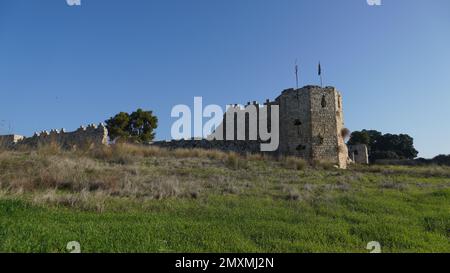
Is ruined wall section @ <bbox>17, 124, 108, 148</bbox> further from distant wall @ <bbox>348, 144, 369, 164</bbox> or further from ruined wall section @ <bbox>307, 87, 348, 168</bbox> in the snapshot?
distant wall @ <bbox>348, 144, 369, 164</bbox>

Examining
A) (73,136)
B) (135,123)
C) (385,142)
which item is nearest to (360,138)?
(385,142)

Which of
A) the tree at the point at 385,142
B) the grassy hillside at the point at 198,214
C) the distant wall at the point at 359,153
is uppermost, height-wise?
the tree at the point at 385,142

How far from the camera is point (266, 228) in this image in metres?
7.05

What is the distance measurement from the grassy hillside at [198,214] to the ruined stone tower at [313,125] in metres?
11.6

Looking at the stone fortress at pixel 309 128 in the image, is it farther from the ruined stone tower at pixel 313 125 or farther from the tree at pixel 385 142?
the tree at pixel 385 142

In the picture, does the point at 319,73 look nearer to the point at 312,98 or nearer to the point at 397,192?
the point at 312,98

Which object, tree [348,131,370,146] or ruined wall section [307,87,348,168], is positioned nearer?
ruined wall section [307,87,348,168]

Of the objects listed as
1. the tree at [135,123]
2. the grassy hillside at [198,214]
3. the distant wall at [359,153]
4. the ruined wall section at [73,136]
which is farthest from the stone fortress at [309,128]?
the tree at [135,123]

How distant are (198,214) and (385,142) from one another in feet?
187

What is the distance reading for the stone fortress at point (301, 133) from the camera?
2548 centimetres

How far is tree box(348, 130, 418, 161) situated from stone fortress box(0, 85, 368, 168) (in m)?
31.1

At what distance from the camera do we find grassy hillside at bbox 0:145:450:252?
5.95 meters

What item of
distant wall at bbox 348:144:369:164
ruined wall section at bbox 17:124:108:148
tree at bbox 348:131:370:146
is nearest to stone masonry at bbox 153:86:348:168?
ruined wall section at bbox 17:124:108:148
